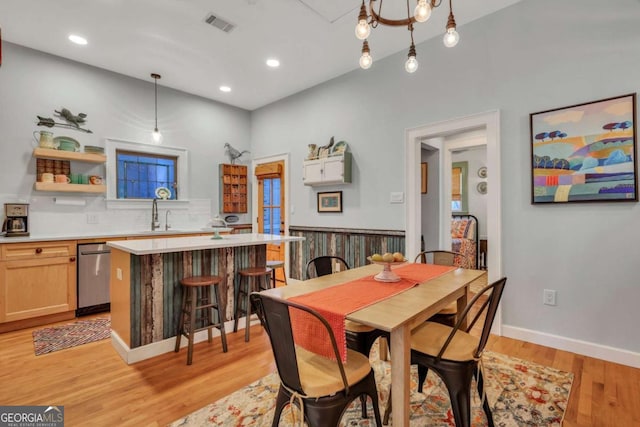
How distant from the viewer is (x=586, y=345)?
8.53 feet

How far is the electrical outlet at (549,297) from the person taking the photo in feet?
9.05

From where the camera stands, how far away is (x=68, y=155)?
12.3ft

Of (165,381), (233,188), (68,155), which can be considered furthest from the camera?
(233,188)

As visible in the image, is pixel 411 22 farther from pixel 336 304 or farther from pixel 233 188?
pixel 233 188

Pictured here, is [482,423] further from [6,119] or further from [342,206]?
[6,119]

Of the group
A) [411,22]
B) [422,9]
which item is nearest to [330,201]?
[411,22]

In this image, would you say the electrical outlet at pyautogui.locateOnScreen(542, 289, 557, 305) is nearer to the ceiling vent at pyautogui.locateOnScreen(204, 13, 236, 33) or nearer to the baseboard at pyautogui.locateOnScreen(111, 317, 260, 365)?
the baseboard at pyautogui.locateOnScreen(111, 317, 260, 365)

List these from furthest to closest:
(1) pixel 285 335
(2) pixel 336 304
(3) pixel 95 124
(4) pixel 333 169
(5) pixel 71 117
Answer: (4) pixel 333 169 → (3) pixel 95 124 → (5) pixel 71 117 → (2) pixel 336 304 → (1) pixel 285 335

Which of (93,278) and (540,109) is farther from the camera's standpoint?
(93,278)

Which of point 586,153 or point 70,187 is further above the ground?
point 586,153

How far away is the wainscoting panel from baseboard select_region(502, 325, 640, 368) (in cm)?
137

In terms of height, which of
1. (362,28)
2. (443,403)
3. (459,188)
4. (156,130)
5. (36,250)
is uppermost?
(156,130)

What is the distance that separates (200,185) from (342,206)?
8.07ft

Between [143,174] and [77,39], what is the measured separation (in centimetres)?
181
